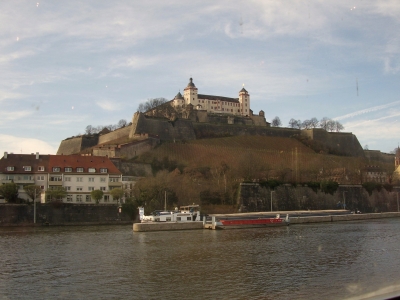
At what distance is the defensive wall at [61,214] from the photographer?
3944 centimetres

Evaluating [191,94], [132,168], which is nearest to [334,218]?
[132,168]

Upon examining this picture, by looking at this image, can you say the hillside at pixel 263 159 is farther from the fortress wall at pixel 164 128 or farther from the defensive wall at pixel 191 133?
the fortress wall at pixel 164 128

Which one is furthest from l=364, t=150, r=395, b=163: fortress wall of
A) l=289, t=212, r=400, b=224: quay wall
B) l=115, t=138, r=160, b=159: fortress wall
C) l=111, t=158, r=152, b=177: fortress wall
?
l=111, t=158, r=152, b=177: fortress wall

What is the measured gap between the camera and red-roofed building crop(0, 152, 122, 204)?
45562mm

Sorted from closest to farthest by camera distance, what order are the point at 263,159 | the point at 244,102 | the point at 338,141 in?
1. the point at 263,159
2. the point at 338,141
3. the point at 244,102

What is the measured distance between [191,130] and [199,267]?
65.0 meters

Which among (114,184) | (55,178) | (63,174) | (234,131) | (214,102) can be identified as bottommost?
(114,184)

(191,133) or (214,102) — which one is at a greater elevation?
(214,102)

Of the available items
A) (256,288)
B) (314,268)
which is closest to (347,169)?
(314,268)

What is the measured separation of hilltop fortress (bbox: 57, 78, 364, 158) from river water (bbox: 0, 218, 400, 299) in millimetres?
41141

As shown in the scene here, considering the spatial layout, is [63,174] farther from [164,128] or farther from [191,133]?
[191,133]

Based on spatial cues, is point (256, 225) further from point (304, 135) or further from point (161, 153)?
point (304, 135)

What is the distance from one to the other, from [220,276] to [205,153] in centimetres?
5488

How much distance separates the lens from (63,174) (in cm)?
4662
